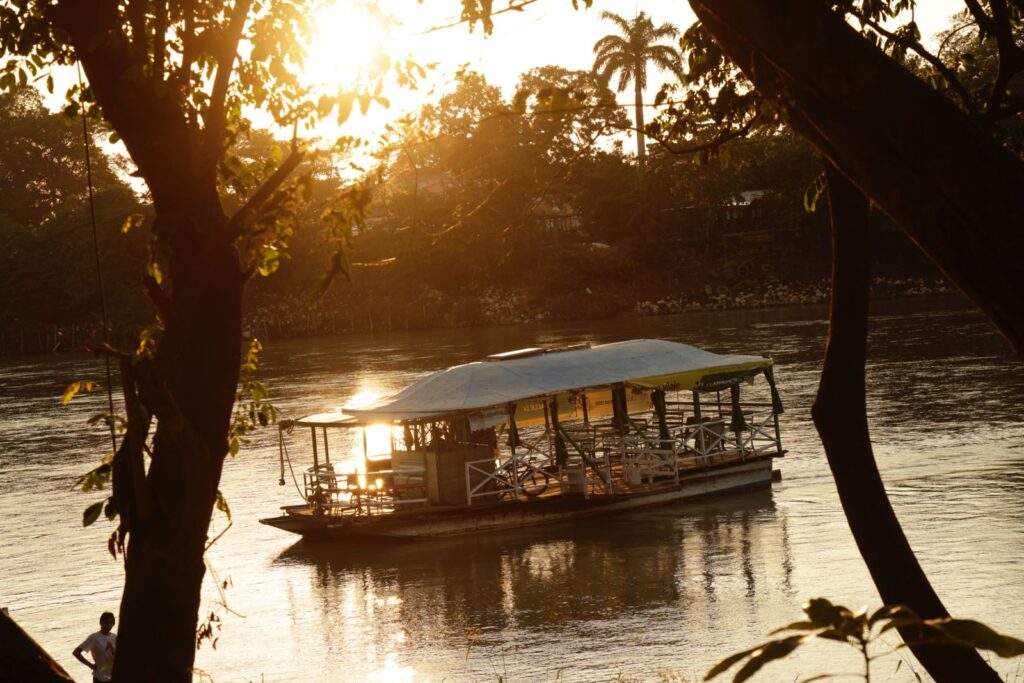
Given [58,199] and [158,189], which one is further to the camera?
[58,199]

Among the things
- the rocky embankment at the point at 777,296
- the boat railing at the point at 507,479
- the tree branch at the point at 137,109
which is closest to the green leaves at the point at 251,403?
the tree branch at the point at 137,109

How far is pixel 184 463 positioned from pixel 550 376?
21.3 meters

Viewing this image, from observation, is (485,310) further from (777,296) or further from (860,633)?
(860,633)

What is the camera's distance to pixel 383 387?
178ft

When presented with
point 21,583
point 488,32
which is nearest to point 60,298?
point 21,583

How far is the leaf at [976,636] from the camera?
2.68m

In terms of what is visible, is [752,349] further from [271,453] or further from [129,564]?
[129,564]

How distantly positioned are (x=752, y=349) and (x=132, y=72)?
5356 cm

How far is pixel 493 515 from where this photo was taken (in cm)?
2559

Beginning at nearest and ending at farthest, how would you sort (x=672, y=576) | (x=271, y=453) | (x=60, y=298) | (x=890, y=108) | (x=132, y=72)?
(x=890, y=108) < (x=132, y=72) < (x=672, y=576) < (x=271, y=453) < (x=60, y=298)

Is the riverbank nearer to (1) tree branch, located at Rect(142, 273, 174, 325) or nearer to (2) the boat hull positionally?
(2) the boat hull

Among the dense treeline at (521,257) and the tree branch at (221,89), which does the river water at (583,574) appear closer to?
the tree branch at (221,89)

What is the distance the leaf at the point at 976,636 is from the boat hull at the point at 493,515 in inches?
890

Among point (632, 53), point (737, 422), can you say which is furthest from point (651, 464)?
point (632, 53)
